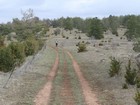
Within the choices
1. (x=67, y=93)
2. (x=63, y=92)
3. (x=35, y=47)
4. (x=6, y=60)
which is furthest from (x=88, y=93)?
(x=35, y=47)

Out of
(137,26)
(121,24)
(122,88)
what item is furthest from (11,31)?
(122,88)

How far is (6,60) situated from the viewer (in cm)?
3606

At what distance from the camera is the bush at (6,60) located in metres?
35.9

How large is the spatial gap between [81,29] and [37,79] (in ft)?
415

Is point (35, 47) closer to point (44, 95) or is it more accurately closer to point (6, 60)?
point (6, 60)

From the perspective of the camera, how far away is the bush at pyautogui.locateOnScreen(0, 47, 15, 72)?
35.9 metres

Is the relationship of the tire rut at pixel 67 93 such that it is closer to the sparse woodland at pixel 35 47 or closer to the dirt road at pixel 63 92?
the dirt road at pixel 63 92

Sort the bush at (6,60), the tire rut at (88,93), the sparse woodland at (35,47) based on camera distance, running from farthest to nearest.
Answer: the bush at (6,60), the sparse woodland at (35,47), the tire rut at (88,93)

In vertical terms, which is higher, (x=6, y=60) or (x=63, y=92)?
(x=6, y=60)

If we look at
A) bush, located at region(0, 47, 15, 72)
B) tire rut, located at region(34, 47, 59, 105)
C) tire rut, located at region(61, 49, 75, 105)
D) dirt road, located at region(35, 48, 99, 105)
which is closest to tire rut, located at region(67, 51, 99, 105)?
dirt road, located at region(35, 48, 99, 105)

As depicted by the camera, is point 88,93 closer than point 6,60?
Yes

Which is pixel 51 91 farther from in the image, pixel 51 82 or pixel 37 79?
pixel 37 79

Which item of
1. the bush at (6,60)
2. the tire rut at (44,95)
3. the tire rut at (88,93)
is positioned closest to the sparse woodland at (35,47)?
the bush at (6,60)

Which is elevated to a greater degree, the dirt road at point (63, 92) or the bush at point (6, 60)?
the bush at point (6, 60)
